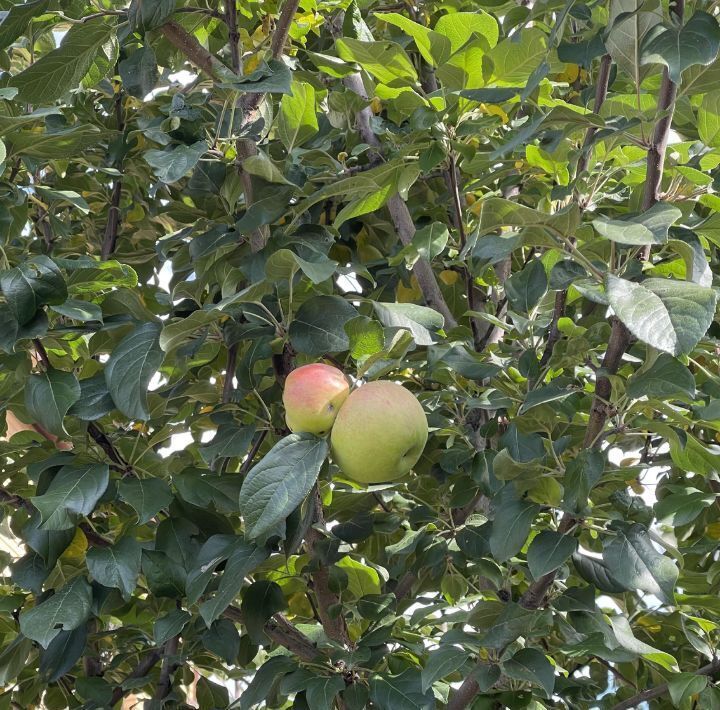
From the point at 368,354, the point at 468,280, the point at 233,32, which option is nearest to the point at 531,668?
the point at 368,354

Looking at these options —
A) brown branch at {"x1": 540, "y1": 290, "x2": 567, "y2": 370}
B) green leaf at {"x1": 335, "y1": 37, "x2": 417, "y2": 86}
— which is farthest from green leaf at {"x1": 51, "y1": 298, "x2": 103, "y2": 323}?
brown branch at {"x1": 540, "y1": 290, "x2": 567, "y2": 370}

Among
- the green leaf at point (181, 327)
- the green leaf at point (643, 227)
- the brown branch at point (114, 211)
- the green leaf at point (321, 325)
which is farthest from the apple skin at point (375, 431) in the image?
the brown branch at point (114, 211)

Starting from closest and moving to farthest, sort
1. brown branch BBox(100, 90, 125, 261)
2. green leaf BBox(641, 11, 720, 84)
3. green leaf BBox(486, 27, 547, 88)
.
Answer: green leaf BBox(641, 11, 720, 84) → green leaf BBox(486, 27, 547, 88) → brown branch BBox(100, 90, 125, 261)

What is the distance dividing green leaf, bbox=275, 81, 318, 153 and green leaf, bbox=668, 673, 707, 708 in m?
1.25

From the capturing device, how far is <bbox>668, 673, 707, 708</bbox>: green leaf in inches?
71.0

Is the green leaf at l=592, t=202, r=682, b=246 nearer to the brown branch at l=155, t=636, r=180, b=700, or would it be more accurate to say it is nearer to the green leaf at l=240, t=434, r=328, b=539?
the green leaf at l=240, t=434, r=328, b=539

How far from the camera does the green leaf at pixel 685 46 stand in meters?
1.19

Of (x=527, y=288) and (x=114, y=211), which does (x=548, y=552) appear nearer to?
(x=527, y=288)

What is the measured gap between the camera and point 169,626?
5.55 feet

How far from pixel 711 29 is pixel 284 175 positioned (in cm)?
78

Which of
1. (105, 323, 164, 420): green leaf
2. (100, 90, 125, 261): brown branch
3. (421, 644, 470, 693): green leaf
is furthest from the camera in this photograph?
(100, 90, 125, 261): brown branch

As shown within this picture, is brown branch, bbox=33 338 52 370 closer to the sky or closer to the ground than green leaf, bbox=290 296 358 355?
closer to the ground

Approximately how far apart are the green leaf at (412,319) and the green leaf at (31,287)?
1.73 feet

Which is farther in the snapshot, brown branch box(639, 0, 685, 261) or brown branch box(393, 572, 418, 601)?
brown branch box(393, 572, 418, 601)
